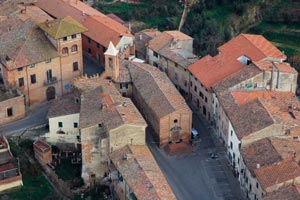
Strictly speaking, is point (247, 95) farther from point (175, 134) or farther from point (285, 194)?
point (285, 194)

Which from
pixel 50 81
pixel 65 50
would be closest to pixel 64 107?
pixel 50 81

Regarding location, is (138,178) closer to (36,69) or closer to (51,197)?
(51,197)

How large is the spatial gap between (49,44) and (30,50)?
2.73 metres

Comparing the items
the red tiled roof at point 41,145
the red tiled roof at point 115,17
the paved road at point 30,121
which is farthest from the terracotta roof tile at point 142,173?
the red tiled roof at point 115,17

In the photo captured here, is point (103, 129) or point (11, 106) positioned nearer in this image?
point (103, 129)

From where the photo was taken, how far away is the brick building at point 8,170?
67.6 m

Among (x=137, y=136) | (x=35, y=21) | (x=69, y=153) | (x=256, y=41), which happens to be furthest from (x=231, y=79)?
(x=35, y=21)

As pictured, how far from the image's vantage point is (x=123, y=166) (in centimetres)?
6575

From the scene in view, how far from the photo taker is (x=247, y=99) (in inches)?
2847

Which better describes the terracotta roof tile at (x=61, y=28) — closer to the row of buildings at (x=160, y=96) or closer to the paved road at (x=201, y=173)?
the row of buildings at (x=160, y=96)

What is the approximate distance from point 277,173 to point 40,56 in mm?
31786

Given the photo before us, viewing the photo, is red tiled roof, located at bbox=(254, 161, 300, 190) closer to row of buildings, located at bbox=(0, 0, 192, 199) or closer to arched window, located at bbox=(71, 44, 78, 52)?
row of buildings, located at bbox=(0, 0, 192, 199)

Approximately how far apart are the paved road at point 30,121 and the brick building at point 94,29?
40.7 feet

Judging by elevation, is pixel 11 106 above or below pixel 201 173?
above
